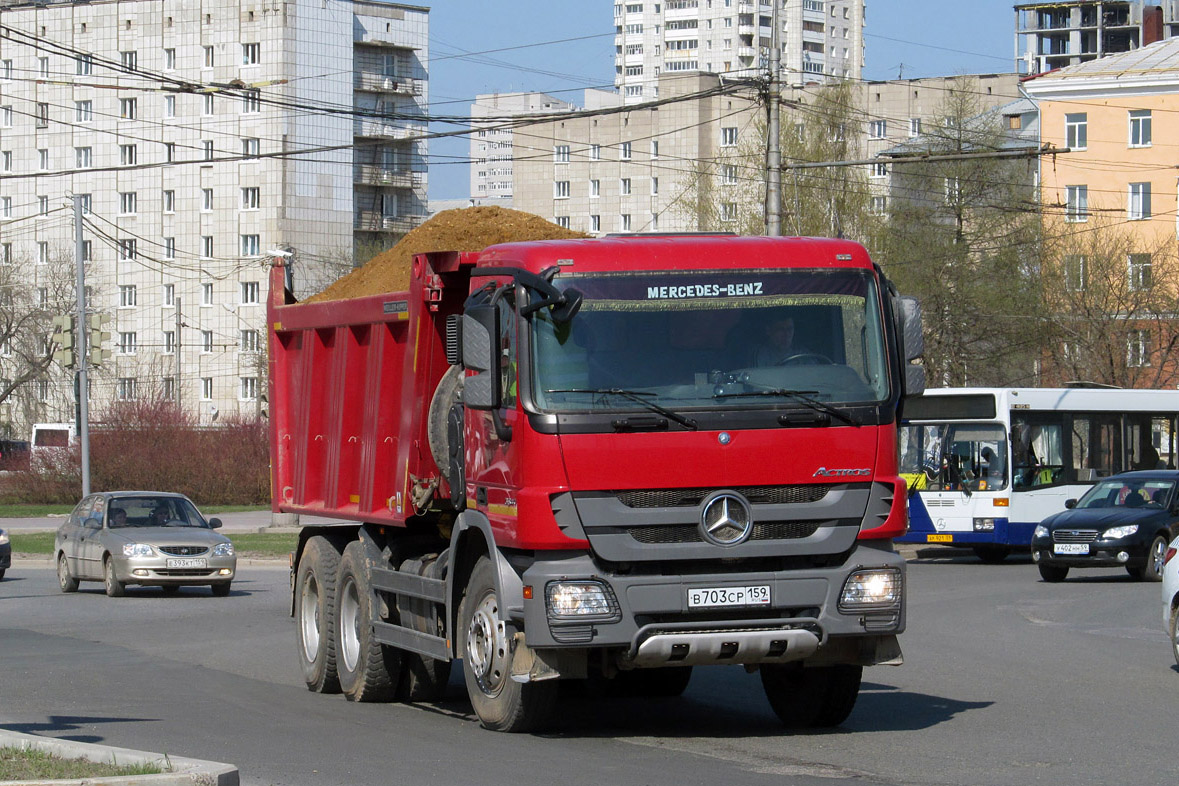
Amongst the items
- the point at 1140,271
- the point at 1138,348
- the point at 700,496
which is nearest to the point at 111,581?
the point at 700,496

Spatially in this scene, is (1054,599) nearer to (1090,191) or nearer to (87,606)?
(87,606)

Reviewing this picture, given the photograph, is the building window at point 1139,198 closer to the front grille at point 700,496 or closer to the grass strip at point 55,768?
the front grille at point 700,496

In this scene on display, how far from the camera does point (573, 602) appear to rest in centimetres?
920

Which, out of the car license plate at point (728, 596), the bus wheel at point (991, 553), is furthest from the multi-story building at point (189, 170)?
the car license plate at point (728, 596)

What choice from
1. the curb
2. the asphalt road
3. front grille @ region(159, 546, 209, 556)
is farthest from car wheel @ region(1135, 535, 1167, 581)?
the curb

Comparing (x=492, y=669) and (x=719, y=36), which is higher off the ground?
(x=719, y=36)

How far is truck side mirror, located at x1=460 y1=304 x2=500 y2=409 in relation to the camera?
31.3 ft

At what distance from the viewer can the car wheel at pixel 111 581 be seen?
24266mm

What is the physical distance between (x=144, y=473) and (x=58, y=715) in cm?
4333

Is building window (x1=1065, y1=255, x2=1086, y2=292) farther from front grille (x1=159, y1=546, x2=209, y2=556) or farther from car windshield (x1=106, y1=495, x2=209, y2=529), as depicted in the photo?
front grille (x1=159, y1=546, x2=209, y2=556)

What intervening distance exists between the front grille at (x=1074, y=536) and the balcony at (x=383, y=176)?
71.1m

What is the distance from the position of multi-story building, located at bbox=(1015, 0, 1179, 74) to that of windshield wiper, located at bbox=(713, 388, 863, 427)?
141 metres

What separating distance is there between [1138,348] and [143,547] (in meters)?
34.7

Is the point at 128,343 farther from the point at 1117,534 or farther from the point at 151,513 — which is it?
the point at 1117,534
